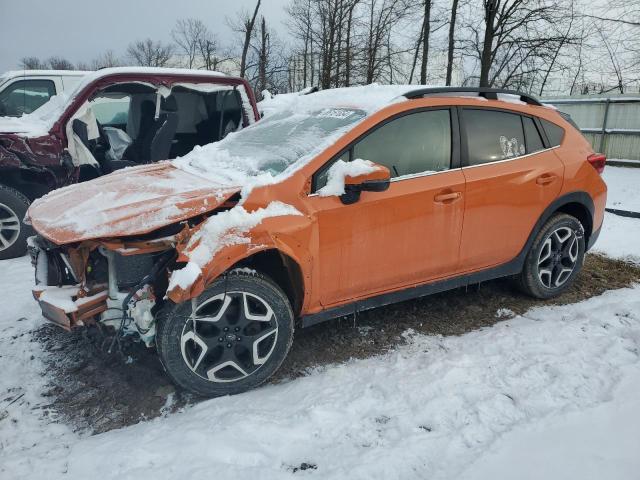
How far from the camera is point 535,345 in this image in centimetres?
333

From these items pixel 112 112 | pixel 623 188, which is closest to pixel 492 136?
pixel 112 112

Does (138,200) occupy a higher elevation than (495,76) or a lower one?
lower

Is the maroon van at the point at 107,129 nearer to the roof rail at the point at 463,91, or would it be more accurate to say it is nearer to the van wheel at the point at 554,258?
the roof rail at the point at 463,91

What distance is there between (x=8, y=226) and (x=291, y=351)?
3860mm

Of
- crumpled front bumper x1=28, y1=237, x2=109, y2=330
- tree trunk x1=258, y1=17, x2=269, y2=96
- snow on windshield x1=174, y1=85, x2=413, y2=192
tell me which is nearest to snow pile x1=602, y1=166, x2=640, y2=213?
snow on windshield x1=174, y1=85, x2=413, y2=192

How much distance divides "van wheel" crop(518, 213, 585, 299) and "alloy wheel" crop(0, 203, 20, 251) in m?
5.19

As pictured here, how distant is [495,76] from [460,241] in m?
19.6

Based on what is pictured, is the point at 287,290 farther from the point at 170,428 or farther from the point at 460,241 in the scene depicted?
the point at 460,241

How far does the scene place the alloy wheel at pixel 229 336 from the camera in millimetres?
2686

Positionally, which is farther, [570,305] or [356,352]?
[570,305]

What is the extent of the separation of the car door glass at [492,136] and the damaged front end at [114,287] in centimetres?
219

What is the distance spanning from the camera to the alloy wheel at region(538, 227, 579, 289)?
400cm

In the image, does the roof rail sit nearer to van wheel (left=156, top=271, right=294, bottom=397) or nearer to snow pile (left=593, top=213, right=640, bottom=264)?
van wheel (left=156, top=271, right=294, bottom=397)

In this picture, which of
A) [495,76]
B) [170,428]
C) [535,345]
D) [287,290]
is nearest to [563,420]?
[535,345]
